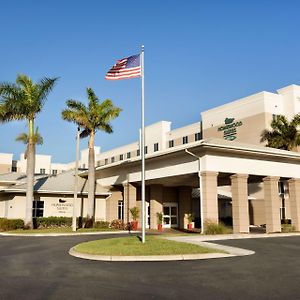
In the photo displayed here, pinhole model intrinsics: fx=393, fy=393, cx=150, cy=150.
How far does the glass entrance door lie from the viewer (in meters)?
37.2

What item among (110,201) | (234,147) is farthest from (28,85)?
(234,147)

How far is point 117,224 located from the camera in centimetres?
3503

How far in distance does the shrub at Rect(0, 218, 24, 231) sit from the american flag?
57.4 ft

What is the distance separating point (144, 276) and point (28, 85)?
23.9m

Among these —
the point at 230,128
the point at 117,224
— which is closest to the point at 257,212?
the point at 230,128

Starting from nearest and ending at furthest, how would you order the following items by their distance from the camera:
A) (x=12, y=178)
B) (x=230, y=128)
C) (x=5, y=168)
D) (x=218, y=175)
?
(x=218, y=175), (x=12, y=178), (x=230, y=128), (x=5, y=168)

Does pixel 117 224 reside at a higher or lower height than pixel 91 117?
lower

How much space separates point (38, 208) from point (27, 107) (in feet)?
32.9

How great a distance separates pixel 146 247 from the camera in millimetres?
16141

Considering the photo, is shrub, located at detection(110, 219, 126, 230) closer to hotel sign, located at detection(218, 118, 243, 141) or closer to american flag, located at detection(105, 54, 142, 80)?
american flag, located at detection(105, 54, 142, 80)

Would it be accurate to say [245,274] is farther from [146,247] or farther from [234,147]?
[234,147]

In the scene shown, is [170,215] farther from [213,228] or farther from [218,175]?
[213,228]

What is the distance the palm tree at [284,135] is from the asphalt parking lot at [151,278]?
3030 cm

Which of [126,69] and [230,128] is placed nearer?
[126,69]
